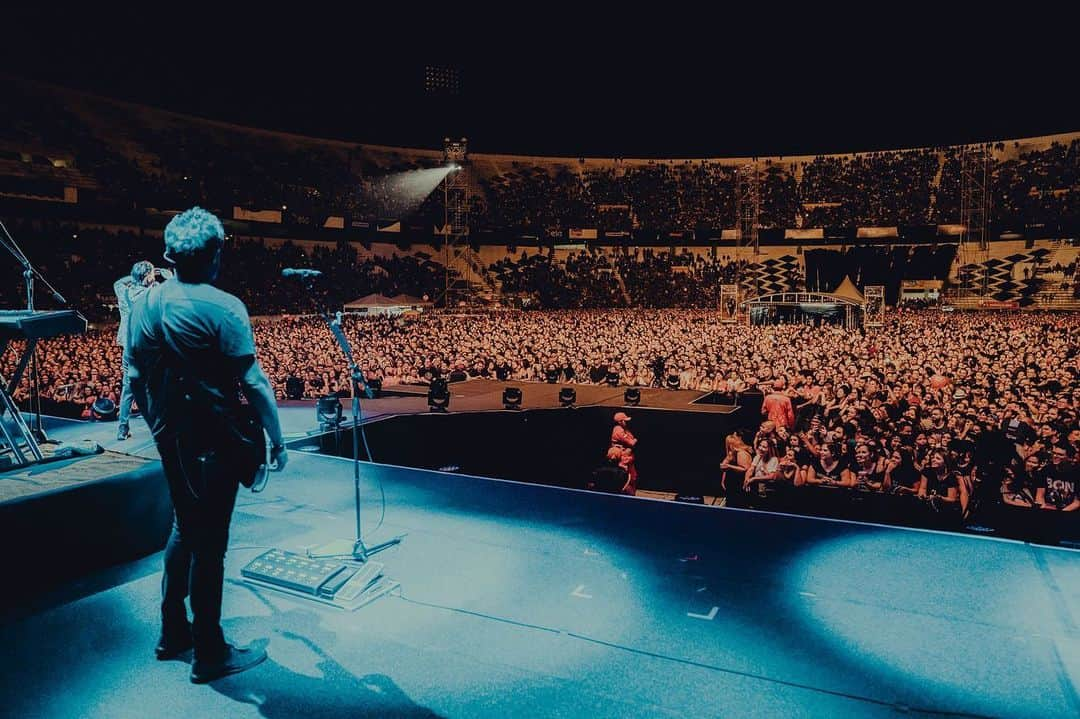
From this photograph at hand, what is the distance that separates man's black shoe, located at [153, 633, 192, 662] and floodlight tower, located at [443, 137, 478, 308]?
99.9ft

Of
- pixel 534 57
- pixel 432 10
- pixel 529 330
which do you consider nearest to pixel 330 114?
pixel 534 57

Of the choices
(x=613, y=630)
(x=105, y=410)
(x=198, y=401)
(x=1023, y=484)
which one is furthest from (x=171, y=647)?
(x=1023, y=484)

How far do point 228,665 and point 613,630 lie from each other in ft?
4.50

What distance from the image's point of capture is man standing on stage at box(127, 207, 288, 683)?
7.00ft

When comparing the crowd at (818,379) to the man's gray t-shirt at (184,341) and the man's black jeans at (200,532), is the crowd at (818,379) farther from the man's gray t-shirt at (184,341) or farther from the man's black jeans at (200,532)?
the man's gray t-shirt at (184,341)

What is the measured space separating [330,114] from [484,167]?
492 inches

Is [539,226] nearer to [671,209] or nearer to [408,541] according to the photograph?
[671,209]

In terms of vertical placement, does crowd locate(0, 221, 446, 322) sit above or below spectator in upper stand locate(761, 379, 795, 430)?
above

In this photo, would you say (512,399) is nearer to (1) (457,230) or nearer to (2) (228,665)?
(2) (228,665)

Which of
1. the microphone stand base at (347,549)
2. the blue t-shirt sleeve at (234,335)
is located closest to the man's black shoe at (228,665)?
the microphone stand base at (347,549)

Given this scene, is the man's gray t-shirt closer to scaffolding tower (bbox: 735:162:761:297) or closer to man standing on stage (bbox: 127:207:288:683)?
man standing on stage (bbox: 127:207:288:683)

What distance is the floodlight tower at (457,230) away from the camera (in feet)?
112

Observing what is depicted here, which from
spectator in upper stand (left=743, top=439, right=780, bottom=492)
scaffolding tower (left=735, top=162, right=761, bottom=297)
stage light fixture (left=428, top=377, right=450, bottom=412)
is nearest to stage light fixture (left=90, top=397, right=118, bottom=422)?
stage light fixture (left=428, top=377, right=450, bottom=412)

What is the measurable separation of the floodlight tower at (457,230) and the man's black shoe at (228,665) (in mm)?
30528
